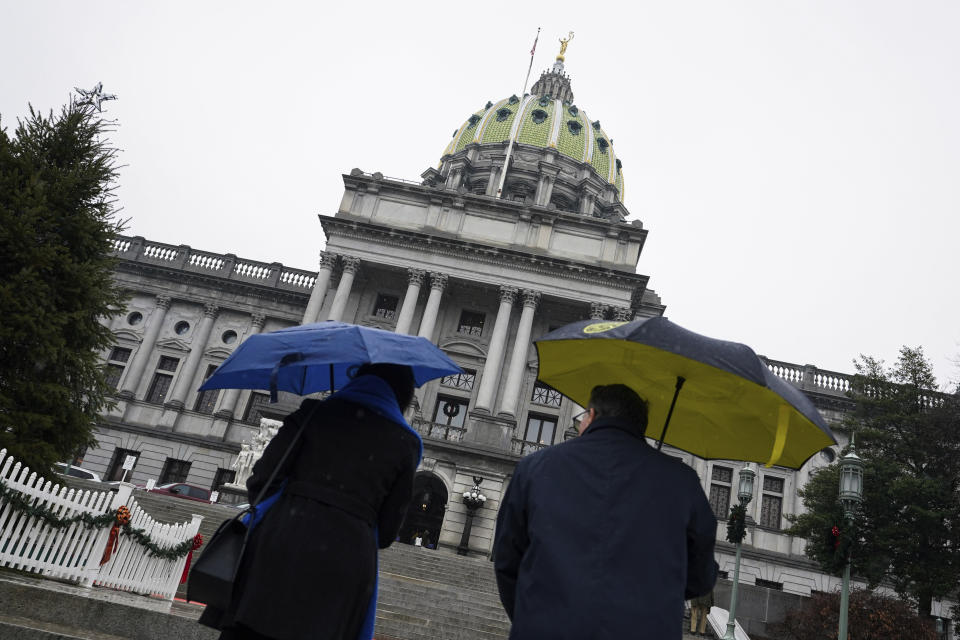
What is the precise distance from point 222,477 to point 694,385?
40.1 metres

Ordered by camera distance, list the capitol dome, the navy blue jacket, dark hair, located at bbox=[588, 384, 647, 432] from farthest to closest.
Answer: the capitol dome < dark hair, located at bbox=[588, 384, 647, 432] < the navy blue jacket

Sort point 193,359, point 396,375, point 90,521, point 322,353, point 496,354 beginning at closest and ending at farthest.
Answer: point 322,353
point 396,375
point 90,521
point 496,354
point 193,359

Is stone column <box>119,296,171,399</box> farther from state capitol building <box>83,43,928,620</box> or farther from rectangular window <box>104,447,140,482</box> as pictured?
rectangular window <box>104,447,140,482</box>

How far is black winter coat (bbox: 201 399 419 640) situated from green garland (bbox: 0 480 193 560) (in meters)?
6.42

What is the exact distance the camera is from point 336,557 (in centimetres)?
358

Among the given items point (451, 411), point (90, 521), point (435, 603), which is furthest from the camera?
point (451, 411)

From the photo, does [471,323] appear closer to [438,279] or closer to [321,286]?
[438,279]

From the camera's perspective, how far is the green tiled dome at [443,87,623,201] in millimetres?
68750

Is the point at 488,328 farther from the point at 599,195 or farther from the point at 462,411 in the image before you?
the point at 599,195

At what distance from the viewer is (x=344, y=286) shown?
1484 inches

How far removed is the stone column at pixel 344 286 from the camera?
37.2 meters

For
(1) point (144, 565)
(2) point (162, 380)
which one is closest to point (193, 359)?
(2) point (162, 380)

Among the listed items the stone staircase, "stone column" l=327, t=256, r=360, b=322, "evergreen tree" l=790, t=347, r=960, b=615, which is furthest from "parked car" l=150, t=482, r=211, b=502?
"evergreen tree" l=790, t=347, r=960, b=615

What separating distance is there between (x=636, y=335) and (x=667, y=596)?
4.28ft
